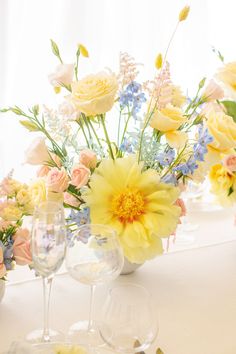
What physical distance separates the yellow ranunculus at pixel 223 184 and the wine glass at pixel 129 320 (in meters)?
0.55

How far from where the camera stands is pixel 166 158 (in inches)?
41.8

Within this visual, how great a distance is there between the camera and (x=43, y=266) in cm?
90

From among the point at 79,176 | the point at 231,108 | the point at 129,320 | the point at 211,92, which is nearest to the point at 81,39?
the point at 231,108

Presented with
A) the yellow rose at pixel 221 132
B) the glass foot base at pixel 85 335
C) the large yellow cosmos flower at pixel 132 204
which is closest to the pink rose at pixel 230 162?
the yellow rose at pixel 221 132

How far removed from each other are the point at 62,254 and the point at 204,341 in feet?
1.02

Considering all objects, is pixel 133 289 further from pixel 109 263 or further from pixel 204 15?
pixel 204 15

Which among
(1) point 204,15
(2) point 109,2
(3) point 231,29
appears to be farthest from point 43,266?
(3) point 231,29

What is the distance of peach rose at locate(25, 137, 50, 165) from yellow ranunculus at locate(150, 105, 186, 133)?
0.73 feet

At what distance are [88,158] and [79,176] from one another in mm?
49

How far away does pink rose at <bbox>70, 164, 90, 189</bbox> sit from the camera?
1.01 meters

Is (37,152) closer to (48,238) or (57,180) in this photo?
(57,180)

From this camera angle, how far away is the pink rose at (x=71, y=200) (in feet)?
3.49

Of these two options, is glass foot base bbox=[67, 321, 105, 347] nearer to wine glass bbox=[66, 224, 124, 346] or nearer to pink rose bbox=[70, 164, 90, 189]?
wine glass bbox=[66, 224, 124, 346]

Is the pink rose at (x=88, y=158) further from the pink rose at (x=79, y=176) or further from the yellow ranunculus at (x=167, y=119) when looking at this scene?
the yellow ranunculus at (x=167, y=119)
